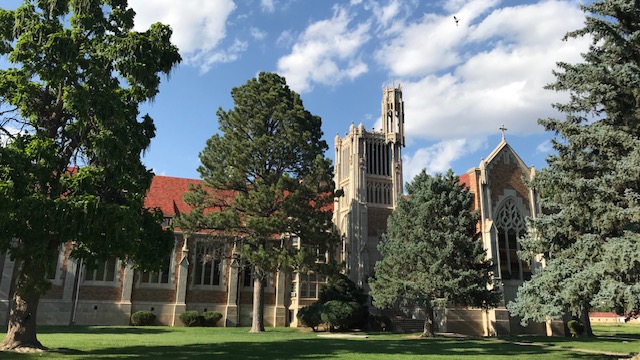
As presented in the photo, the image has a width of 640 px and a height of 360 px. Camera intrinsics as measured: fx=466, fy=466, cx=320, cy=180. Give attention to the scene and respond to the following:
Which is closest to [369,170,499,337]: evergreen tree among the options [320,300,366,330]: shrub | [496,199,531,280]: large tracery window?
[320,300,366,330]: shrub

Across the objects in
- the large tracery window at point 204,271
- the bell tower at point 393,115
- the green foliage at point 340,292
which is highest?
the bell tower at point 393,115

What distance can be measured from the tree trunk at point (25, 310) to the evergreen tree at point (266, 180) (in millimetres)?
11599

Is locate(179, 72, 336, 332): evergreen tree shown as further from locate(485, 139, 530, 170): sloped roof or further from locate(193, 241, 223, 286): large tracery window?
locate(485, 139, 530, 170): sloped roof

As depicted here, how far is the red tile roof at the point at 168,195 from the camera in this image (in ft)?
120

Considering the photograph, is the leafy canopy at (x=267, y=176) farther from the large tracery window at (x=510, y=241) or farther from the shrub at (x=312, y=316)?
the large tracery window at (x=510, y=241)

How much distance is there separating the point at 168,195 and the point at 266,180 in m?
13.9

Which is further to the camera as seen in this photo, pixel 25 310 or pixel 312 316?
pixel 312 316

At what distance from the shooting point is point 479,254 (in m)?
25.3

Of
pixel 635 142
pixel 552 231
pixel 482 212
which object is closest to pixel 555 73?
pixel 635 142

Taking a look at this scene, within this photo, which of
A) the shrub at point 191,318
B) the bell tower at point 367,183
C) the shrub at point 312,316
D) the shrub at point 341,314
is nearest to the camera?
the shrub at point 341,314

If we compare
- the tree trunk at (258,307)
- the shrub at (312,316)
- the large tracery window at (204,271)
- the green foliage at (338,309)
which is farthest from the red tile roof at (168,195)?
the green foliage at (338,309)

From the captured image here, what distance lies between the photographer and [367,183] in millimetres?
47531

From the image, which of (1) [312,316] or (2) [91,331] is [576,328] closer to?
(1) [312,316]

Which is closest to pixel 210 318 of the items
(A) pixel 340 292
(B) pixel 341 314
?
(A) pixel 340 292
